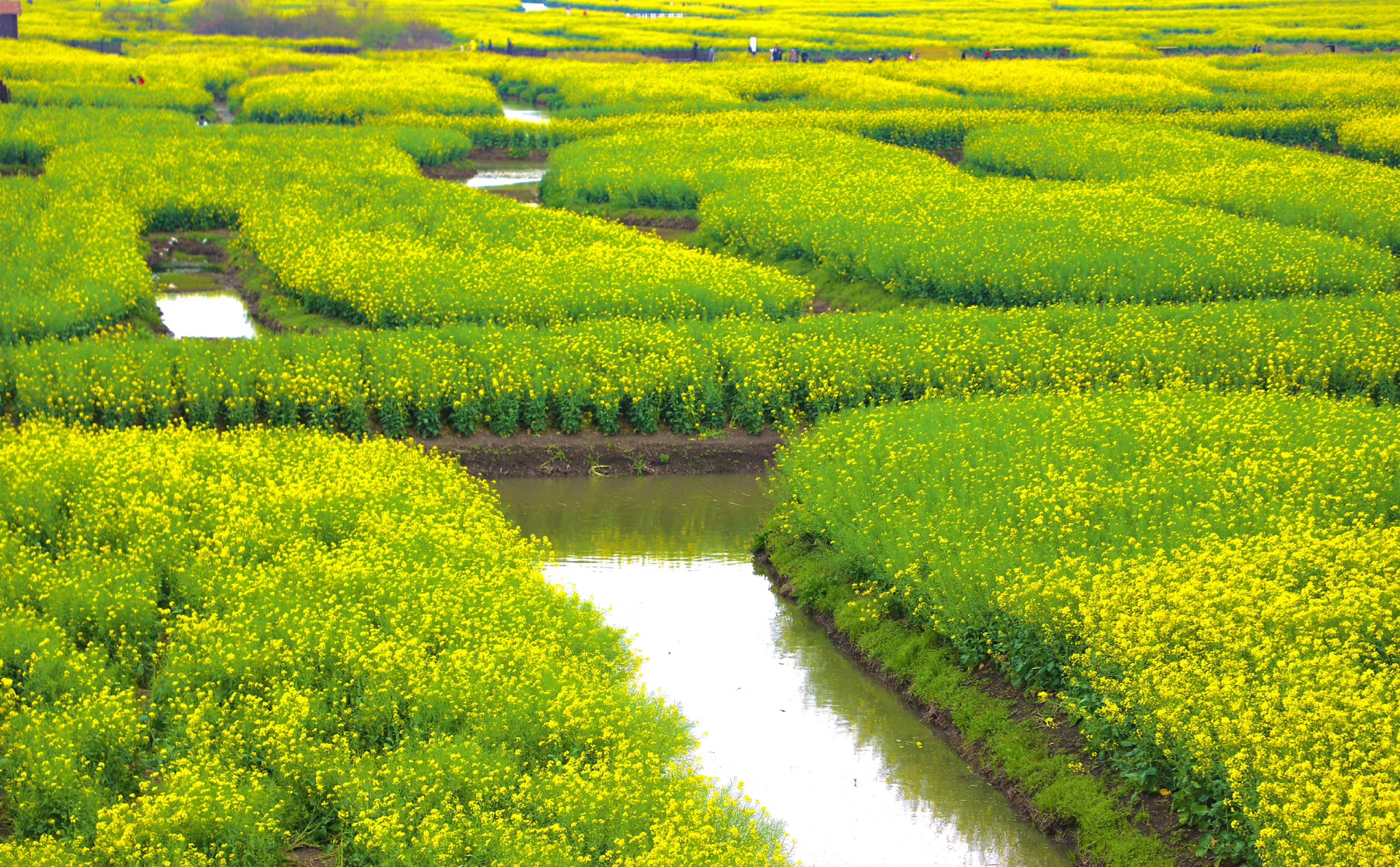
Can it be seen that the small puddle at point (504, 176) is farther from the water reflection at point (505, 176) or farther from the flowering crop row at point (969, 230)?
the flowering crop row at point (969, 230)

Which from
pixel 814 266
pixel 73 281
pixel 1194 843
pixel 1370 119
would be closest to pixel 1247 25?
pixel 1370 119

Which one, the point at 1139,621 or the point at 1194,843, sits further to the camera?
the point at 1139,621

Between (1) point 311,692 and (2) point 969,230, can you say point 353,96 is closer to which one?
(2) point 969,230

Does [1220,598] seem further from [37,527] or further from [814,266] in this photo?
[814,266]

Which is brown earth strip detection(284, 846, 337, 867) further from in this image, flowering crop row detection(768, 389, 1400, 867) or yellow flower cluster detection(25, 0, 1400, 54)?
yellow flower cluster detection(25, 0, 1400, 54)

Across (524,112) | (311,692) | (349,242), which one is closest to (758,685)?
(311,692)

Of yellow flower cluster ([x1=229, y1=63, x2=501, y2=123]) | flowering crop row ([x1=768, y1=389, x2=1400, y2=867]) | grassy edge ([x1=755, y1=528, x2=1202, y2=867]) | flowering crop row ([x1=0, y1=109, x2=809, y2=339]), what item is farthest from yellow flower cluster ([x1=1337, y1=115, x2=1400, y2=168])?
grassy edge ([x1=755, y1=528, x2=1202, y2=867])
